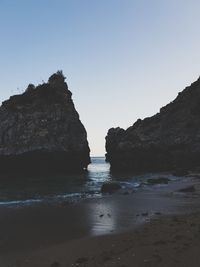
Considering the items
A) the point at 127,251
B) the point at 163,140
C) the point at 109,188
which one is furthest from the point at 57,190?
the point at 163,140

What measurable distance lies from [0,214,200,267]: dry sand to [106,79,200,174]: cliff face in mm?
59993

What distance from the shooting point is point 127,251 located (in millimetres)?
12805

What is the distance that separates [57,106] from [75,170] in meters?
14.1

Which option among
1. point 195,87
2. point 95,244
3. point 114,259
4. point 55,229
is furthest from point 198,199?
point 195,87

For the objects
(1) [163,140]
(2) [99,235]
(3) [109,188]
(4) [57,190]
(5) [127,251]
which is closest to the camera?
(5) [127,251]

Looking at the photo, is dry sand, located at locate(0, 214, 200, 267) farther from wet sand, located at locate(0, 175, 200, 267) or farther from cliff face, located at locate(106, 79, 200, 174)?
cliff face, located at locate(106, 79, 200, 174)

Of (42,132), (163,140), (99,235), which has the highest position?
(42,132)

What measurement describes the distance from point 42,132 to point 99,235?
6727 cm

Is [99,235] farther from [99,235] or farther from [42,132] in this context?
[42,132]

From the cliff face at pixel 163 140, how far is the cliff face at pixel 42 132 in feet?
28.6

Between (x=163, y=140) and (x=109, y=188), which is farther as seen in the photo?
(x=163, y=140)

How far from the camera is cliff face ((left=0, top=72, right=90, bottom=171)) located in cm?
8088

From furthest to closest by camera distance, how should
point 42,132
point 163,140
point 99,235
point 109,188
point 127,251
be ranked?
point 163,140
point 42,132
point 109,188
point 99,235
point 127,251

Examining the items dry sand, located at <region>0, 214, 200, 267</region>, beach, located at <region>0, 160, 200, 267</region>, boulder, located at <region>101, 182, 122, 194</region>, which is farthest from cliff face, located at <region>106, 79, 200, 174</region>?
dry sand, located at <region>0, 214, 200, 267</region>
